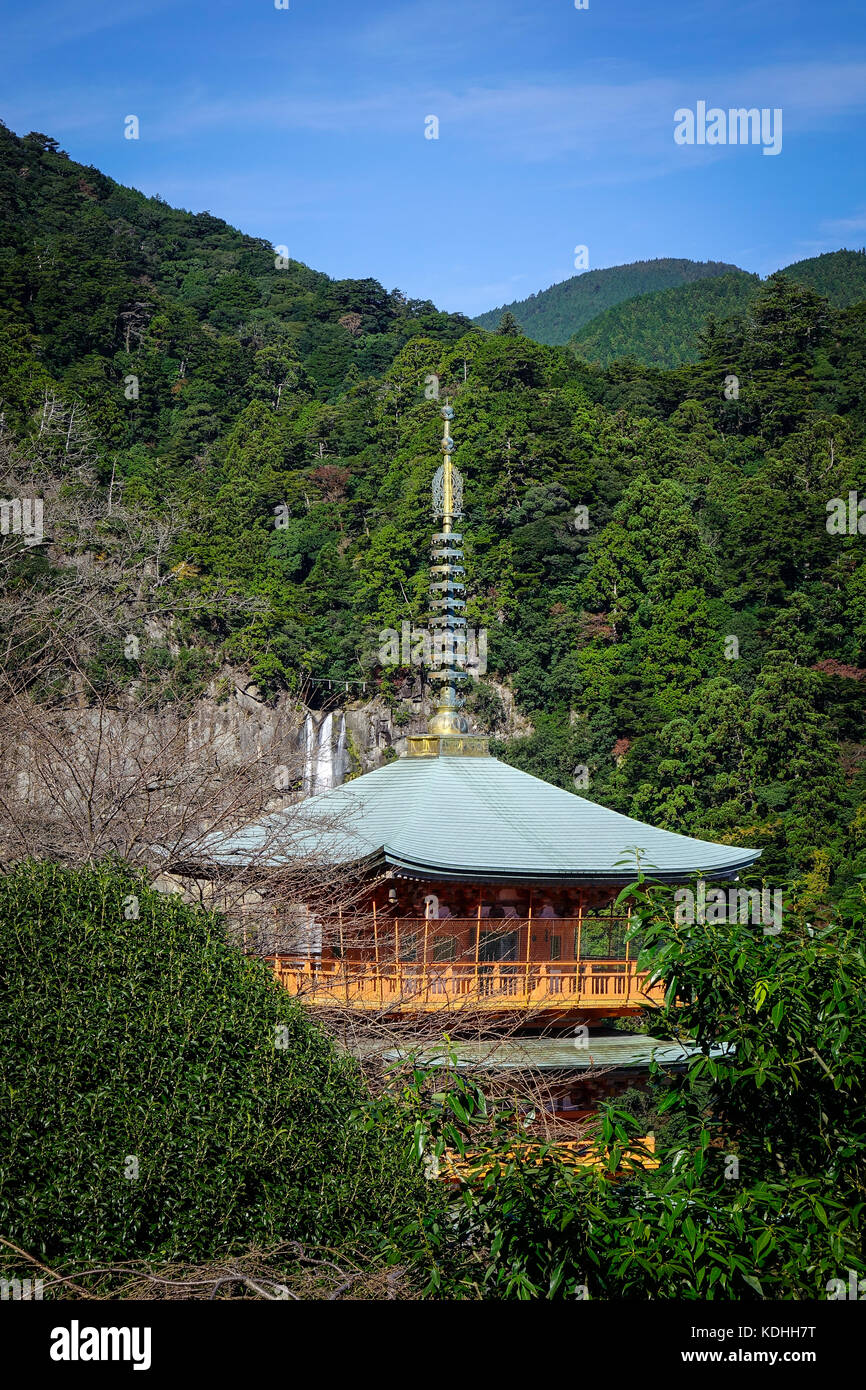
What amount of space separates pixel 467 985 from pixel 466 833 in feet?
4.56

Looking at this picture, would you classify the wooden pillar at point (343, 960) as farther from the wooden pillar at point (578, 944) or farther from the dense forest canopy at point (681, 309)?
the dense forest canopy at point (681, 309)

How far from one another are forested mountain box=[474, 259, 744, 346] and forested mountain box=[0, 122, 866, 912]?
155 ft

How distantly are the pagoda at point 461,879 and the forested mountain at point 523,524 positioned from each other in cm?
917

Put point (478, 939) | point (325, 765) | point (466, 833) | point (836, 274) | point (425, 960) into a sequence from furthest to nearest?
point (836, 274) → point (325, 765) → point (466, 833) → point (478, 939) → point (425, 960)

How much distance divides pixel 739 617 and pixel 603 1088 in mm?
27803

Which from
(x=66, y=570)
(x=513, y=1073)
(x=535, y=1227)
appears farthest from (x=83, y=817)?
(x=66, y=570)

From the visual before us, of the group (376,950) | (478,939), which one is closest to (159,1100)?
(376,950)

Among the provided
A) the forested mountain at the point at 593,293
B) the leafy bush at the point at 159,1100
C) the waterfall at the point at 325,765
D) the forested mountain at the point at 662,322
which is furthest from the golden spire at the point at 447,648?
the forested mountain at the point at 593,293

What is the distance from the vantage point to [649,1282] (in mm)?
4906

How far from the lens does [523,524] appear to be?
46.0 m

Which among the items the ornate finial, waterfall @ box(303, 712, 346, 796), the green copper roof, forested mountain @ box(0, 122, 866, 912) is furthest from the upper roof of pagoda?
waterfall @ box(303, 712, 346, 796)

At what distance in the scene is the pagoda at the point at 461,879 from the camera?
12.5 metres

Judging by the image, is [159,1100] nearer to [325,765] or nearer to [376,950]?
[376,950]

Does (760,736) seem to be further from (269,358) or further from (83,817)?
(269,358)
